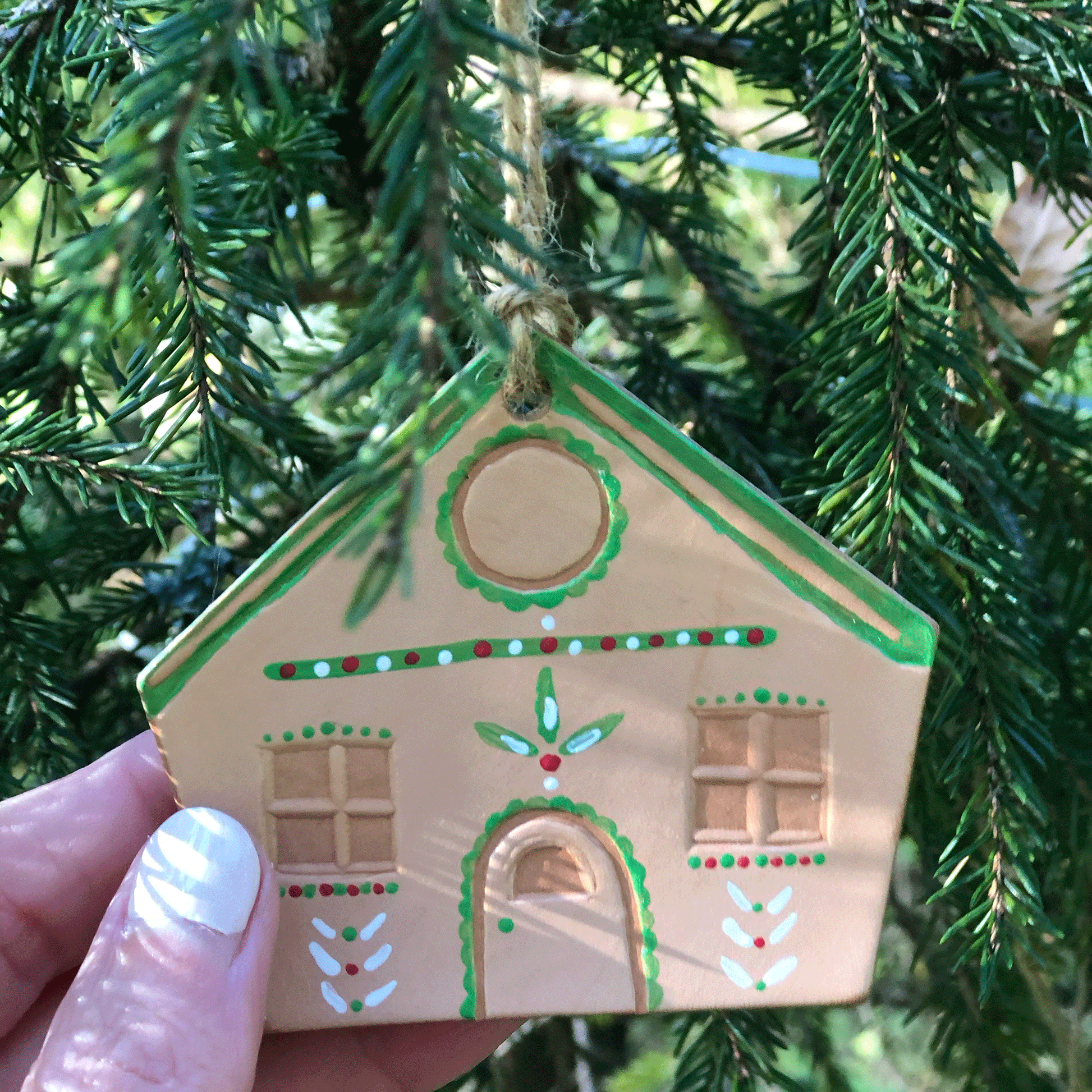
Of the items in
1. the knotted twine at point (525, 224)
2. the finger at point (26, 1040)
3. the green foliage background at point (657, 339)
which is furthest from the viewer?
the finger at point (26, 1040)

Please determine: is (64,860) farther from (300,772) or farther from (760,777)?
(760,777)

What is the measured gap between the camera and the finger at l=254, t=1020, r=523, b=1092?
0.59 metres

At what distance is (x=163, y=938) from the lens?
452 millimetres

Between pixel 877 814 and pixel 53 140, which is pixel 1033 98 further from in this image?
pixel 53 140

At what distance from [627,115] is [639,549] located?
116 cm

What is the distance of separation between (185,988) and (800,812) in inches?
10.8

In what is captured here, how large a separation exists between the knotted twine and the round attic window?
25mm

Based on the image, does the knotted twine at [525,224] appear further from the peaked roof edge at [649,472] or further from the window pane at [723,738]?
the window pane at [723,738]

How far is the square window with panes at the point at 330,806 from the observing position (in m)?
0.44

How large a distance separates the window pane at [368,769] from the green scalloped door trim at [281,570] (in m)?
0.07

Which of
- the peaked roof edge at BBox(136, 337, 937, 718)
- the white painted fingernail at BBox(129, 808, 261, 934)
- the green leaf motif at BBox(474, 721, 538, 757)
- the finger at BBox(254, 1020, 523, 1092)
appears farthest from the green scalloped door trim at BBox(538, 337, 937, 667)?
the finger at BBox(254, 1020, 523, 1092)

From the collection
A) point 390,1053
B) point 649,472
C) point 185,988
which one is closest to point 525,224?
point 649,472

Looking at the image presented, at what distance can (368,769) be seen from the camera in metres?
0.44

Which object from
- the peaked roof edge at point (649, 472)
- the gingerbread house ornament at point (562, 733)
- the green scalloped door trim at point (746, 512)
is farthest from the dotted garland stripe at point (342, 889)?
the green scalloped door trim at point (746, 512)
